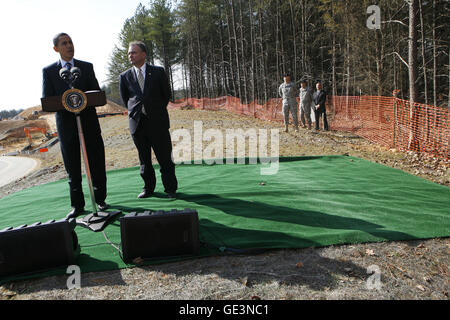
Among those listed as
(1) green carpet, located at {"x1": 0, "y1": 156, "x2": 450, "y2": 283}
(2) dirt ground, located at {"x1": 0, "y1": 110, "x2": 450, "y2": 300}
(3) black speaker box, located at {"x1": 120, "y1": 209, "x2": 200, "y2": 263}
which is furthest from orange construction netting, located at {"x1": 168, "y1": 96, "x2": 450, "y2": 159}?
(3) black speaker box, located at {"x1": 120, "y1": 209, "x2": 200, "y2": 263}

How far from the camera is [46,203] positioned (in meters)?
5.00

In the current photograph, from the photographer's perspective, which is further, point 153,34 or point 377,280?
A: point 153,34

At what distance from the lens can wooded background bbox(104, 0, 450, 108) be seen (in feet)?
59.7

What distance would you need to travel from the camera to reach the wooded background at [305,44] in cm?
1819

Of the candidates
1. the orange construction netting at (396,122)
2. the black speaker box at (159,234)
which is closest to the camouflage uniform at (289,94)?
the orange construction netting at (396,122)

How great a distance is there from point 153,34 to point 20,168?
1248 inches

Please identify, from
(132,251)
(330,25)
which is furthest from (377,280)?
(330,25)

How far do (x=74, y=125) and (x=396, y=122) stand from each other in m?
8.97

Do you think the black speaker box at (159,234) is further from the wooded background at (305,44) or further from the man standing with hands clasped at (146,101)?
the wooded background at (305,44)

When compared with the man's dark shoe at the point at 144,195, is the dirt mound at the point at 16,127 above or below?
above

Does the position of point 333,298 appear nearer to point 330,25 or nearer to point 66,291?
point 66,291

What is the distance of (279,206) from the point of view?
4195mm

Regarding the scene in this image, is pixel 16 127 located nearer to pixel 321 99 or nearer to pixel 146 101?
pixel 321 99

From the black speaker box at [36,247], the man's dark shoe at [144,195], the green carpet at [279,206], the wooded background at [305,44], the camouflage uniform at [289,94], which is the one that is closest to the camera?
the black speaker box at [36,247]
